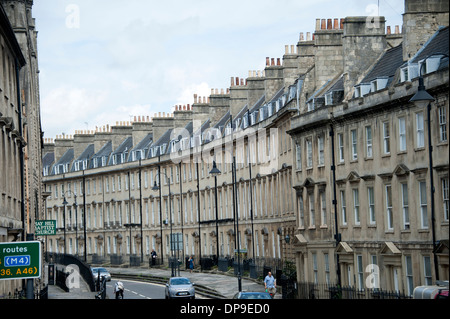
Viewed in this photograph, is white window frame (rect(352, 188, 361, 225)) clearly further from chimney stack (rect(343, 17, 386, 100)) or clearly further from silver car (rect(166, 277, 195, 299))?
silver car (rect(166, 277, 195, 299))

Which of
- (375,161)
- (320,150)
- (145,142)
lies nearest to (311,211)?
(320,150)

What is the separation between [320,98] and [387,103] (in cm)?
1150

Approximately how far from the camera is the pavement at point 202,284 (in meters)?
52.1

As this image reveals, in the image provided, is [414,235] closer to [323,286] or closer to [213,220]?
[323,286]

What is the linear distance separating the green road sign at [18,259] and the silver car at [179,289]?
2863cm

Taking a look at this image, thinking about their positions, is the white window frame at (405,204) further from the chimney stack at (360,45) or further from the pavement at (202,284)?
the pavement at (202,284)

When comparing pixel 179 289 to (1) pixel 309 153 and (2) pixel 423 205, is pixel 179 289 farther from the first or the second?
(2) pixel 423 205

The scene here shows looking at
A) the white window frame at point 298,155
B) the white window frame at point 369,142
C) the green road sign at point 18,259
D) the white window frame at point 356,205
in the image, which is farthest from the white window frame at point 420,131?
the green road sign at point 18,259

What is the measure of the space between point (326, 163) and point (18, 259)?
31.7 metres

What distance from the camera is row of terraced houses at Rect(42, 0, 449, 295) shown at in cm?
3841

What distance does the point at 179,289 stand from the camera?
155 ft

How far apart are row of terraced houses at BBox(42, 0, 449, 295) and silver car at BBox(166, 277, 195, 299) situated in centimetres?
717

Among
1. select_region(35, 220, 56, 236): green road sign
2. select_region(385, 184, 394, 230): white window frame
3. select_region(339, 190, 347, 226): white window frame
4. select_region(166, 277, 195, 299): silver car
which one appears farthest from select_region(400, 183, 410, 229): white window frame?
select_region(35, 220, 56, 236): green road sign

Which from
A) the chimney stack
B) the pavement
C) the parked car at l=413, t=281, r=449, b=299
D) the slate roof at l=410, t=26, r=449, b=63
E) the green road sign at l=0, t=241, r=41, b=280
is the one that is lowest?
the pavement
